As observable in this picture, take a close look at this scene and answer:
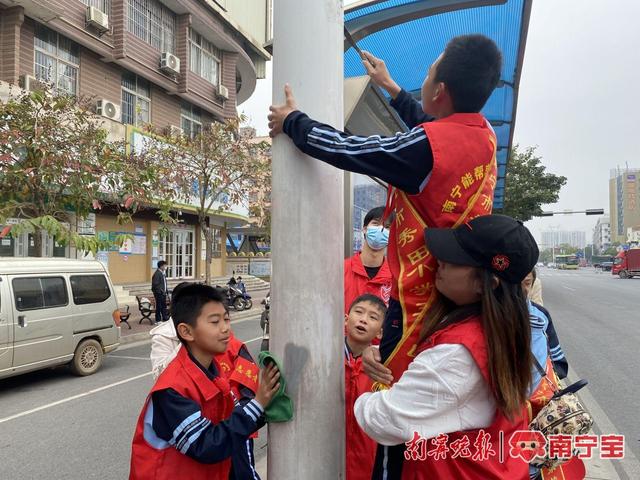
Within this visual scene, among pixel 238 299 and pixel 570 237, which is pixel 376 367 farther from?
pixel 570 237

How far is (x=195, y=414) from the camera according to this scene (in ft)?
5.41

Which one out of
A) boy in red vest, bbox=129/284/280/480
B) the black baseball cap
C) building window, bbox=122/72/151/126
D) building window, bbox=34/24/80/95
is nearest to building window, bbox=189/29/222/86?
building window, bbox=122/72/151/126

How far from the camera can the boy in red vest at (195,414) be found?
1.59 metres

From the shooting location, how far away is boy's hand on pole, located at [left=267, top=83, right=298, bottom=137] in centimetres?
146

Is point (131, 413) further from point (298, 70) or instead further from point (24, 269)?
point (298, 70)

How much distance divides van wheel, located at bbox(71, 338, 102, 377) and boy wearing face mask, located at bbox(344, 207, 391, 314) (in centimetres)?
560

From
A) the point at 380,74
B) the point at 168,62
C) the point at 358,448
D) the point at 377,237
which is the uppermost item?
the point at 168,62

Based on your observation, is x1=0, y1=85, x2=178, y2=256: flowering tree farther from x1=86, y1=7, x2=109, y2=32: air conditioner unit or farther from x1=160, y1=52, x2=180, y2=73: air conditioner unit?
x1=160, y1=52, x2=180, y2=73: air conditioner unit

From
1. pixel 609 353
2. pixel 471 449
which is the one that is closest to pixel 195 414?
pixel 471 449

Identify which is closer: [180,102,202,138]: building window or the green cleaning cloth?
the green cleaning cloth

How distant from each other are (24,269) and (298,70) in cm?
645

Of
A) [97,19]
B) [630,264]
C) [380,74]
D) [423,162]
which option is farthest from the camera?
[630,264]

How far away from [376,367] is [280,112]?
81 centimetres

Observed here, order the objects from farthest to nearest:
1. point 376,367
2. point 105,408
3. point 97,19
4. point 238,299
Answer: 1. point 238,299
2. point 97,19
3. point 105,408
4. point 376,367
